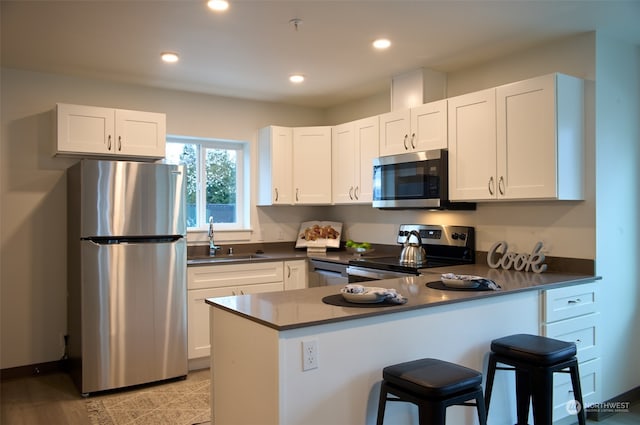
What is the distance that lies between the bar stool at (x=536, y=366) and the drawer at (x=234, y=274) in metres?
2.36

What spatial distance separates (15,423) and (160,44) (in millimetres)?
2638

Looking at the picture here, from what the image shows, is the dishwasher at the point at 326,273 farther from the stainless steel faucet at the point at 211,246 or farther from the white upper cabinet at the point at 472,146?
the white upper cabinet at the point at 472,146

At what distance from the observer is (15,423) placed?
3062 mm

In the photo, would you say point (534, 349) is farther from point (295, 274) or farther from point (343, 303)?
point (295, 274)

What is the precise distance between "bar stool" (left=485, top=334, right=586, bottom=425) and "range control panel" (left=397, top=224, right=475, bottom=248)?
4.54 ft

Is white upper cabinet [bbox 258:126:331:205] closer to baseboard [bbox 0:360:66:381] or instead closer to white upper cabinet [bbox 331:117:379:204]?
white upper cabinet [bbox 331:117:379:204]

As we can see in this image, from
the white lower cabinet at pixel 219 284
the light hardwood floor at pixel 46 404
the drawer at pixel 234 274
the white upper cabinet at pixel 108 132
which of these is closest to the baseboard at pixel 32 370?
the light hardwood floor at pixel 46 404

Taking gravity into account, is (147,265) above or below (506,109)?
below

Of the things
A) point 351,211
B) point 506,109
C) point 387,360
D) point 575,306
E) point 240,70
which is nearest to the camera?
point 387,360

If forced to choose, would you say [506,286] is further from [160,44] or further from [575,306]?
[160,44]

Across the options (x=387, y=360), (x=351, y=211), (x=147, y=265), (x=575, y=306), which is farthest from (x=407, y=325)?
(x=351, y=211)

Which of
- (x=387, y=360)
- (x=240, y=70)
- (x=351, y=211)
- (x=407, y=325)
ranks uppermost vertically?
(x=240, y=70)

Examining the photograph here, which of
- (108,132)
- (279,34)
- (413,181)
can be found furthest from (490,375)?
(108,132)

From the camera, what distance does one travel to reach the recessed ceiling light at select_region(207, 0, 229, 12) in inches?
106
